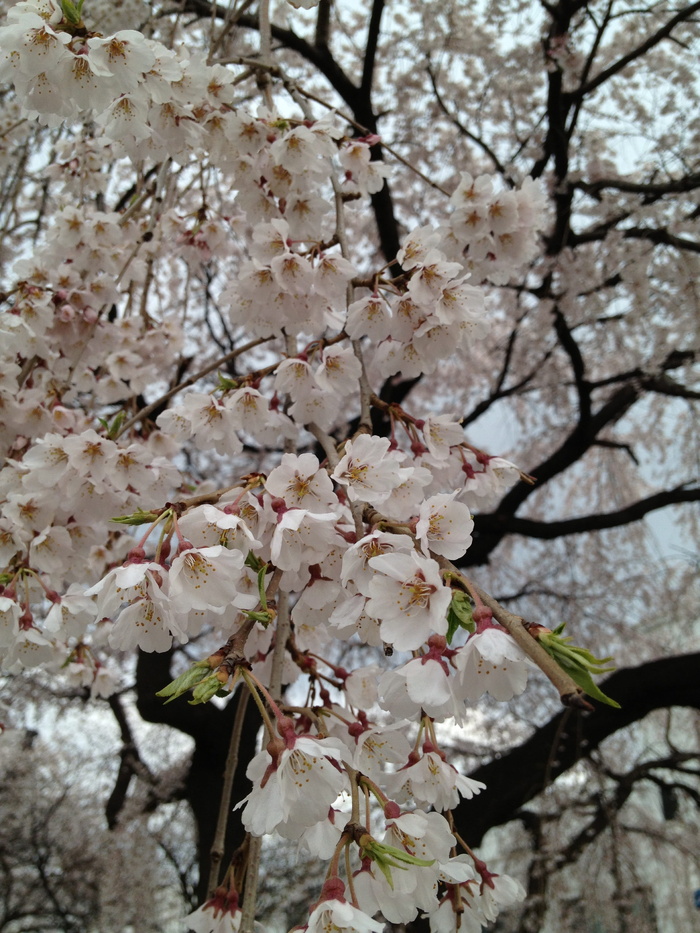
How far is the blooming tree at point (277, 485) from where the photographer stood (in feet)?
2.32

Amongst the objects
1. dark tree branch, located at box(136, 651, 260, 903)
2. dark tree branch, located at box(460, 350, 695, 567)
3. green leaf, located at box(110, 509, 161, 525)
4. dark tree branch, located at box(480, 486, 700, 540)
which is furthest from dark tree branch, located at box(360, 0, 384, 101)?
dark tree branch, located at box(136, 651, 260, 903)

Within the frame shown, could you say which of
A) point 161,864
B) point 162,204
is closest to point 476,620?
point 162,204

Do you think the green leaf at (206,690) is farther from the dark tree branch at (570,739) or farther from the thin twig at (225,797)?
the dark tree branch at (570,739)

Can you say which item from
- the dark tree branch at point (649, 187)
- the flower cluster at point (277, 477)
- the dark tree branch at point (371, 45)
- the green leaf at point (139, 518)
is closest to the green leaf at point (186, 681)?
the flower cluster at point (277, 477)

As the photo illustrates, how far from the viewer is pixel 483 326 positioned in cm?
131

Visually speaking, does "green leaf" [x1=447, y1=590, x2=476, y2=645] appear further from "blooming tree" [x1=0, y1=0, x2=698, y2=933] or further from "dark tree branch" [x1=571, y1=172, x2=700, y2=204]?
"dark tree branch" [x1=571, y1=172, x2=700, y2=204]

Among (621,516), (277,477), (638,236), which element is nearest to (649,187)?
(638,236)

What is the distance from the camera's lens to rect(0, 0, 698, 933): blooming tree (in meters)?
0.71

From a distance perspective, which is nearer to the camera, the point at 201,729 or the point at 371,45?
the point at 371,45

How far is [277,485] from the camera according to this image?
902mm

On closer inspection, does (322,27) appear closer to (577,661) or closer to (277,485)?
(277,485)

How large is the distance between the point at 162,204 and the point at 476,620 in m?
1.65

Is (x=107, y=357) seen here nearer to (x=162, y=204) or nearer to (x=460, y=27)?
(x=162, y=204)

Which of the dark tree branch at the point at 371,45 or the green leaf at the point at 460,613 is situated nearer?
the green leaf at the point at 460,613
